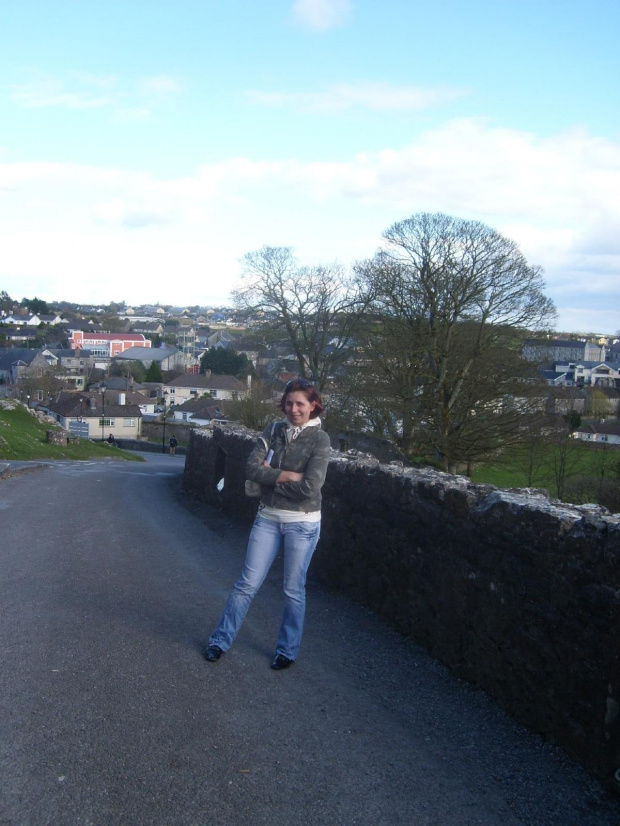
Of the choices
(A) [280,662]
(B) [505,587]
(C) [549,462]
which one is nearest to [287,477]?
(A) [280,662]

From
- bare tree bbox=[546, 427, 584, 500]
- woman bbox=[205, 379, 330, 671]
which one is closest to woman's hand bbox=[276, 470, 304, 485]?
woman bbox=[205, 379, 330, 671]

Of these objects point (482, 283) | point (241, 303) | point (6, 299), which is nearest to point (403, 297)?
point (482, 283)

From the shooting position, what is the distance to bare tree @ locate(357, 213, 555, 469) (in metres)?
25.2

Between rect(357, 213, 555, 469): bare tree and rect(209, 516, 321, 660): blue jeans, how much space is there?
66.4ft

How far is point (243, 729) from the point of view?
159 inches

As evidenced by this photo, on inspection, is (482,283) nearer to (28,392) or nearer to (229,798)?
(229,798)

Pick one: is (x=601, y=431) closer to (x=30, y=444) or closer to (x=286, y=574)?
(x=30, y=444)

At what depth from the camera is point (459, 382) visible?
25578mm

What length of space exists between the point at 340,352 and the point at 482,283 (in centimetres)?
862

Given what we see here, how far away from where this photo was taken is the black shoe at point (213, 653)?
4.95m

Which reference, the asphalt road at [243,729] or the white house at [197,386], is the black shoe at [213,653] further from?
the white house at [197,386]

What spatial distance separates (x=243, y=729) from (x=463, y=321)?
925 inches

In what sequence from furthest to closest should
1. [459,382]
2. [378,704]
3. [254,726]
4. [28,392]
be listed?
[28,392] < [459,382] < [378,704] < [254,726]

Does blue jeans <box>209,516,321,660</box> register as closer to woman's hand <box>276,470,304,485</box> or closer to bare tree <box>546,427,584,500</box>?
woman's hand <box>276,470,304,485</box>
